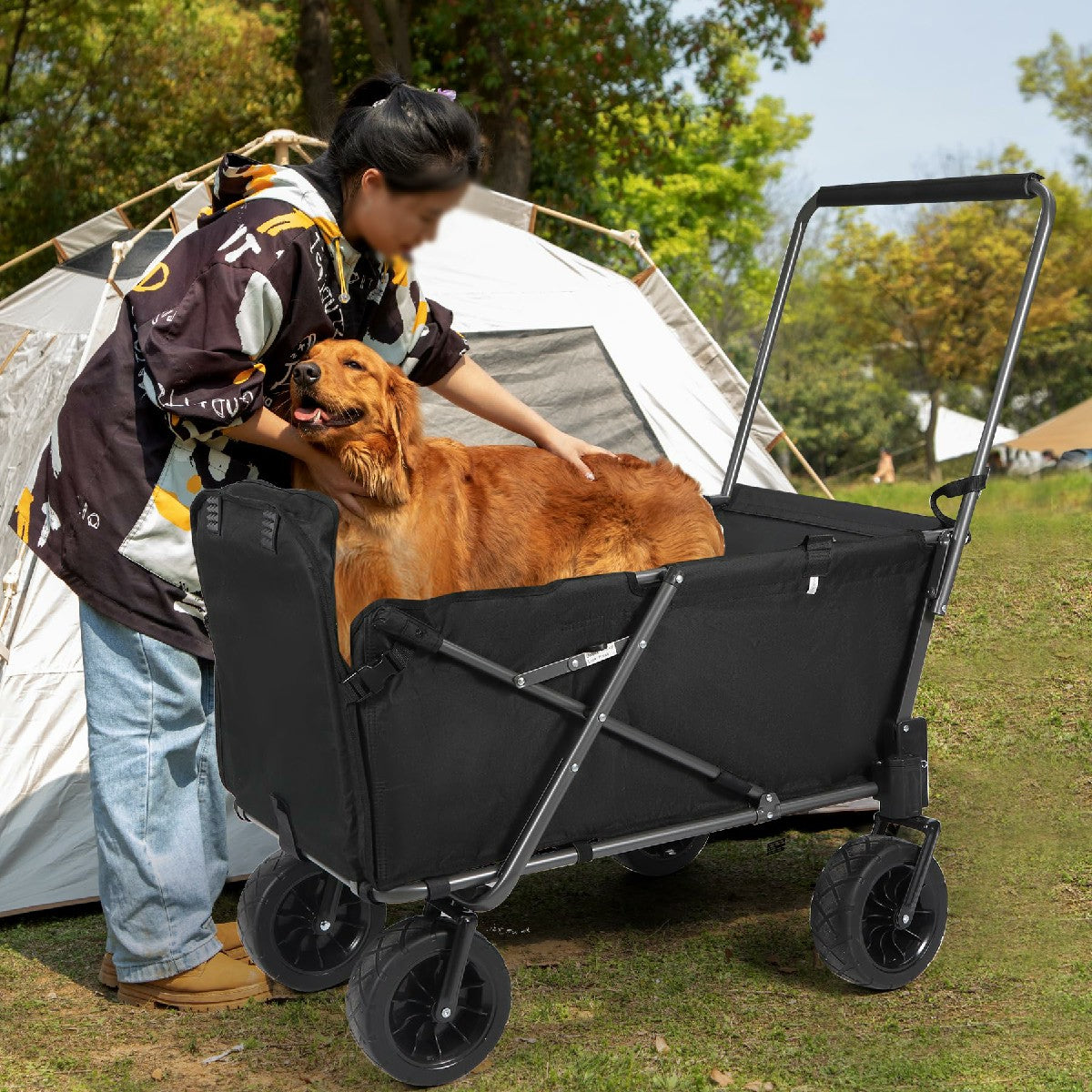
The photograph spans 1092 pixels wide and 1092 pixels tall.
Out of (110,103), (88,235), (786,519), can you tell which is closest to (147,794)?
(786,519)

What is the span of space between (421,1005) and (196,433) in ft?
3.74

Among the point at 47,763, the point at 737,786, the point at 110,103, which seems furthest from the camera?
the point at 110,103

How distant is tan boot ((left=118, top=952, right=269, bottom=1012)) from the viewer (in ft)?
9.14

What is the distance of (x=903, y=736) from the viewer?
2.71 m

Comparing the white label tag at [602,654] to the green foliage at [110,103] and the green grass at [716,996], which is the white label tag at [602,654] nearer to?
the green grass at [716,996]

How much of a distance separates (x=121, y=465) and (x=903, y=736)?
1.70 metres

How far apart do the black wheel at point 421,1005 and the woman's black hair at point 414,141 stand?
1330 mm

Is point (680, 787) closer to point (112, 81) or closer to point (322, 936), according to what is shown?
point (322, 936)

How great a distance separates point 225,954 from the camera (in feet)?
9.50

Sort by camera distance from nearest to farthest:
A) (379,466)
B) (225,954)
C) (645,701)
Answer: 1. (645,701)
2. (379,466)
3. (225,954)

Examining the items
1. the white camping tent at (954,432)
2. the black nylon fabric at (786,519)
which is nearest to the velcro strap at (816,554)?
the black nylon fabric at (786,519)

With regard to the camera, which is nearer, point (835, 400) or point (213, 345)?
point (213, 345)

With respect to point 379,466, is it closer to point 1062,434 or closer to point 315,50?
point 315,50

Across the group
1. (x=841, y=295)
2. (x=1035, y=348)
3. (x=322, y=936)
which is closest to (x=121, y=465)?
(x=322, y=936)
